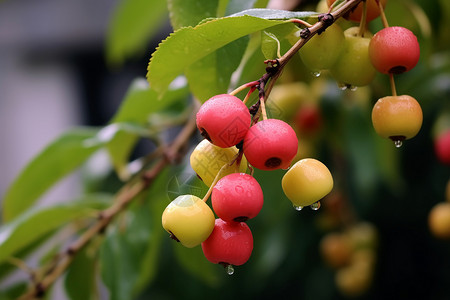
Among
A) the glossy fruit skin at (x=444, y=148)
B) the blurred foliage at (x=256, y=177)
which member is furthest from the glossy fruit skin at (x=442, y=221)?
the blurred foliage at (x=256, y=177)

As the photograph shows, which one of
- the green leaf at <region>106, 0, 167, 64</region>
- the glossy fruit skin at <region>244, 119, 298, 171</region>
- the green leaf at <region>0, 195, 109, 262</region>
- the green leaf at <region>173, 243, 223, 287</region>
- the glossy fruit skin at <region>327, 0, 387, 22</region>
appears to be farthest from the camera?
the green leaf at <region>106, 0, 167, 64</region>

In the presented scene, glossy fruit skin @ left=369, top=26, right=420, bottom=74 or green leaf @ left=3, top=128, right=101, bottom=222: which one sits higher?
glossy fruit skin @ left=369, top=26, right=420, bottom=74

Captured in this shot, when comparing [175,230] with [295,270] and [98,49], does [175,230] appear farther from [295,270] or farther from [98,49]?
[98,49]

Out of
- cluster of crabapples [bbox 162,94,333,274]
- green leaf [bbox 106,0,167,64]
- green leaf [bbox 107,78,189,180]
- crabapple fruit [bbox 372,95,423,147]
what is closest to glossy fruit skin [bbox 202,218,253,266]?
cluster of crabapples [bbox 162,94,333,274]

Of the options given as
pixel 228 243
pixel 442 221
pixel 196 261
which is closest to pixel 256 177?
pixel 196 261

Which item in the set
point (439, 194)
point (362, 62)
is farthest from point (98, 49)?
point (362, 62)

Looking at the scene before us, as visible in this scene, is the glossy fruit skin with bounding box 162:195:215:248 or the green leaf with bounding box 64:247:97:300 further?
the green leaf with bounding box 64:247:97:300

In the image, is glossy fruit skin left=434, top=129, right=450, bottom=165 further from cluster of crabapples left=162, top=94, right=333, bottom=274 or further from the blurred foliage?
cluster of crabapples left=162, top=94, right=333, bottom=274
